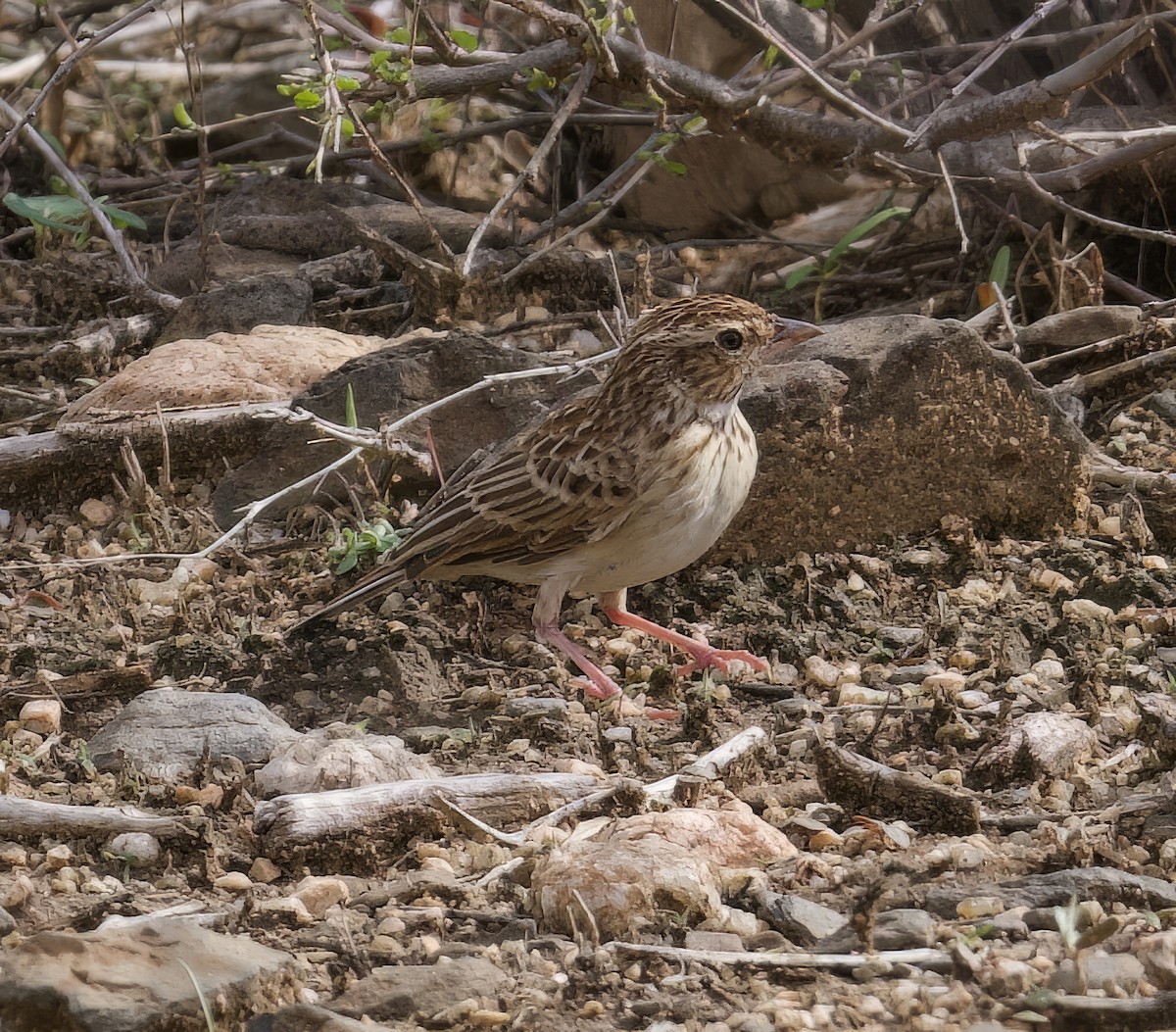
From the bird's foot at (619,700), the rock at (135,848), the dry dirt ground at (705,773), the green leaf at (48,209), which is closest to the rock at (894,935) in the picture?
the dry dirt ground at (705,773)

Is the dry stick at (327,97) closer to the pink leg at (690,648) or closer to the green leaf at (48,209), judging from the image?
the pink leg at (690,648)

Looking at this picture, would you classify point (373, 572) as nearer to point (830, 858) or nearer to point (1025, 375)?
point (830, 858)

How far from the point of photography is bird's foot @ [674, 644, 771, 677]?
15.4ft

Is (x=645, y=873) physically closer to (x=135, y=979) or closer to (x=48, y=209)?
(x=135, y=979)

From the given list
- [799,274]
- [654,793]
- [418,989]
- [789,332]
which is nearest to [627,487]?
[789,332]

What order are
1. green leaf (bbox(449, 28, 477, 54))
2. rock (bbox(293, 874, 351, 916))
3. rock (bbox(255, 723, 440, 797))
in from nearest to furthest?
1. rock (bbox(293, 874, 351, 916))
2. rock (bbox(255, 723, 440, 797))
3. green leaf (bbox(449, 28, 477, 54))

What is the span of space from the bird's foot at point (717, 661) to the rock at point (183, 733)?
49.3 inches

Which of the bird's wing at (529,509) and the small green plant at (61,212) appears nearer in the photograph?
the bird's wing at (529,509)

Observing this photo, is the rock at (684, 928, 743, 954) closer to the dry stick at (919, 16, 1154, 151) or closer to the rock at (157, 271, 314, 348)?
the dry stick at (919, 16, 1154, 151)

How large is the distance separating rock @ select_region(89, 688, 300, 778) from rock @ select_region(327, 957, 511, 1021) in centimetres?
122

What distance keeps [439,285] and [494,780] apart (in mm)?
3369

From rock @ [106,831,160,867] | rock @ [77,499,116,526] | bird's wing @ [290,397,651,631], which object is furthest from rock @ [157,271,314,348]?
rock @ [106,831,160,867]

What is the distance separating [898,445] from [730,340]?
0.91 meters

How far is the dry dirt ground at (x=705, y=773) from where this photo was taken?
2.90 metres
